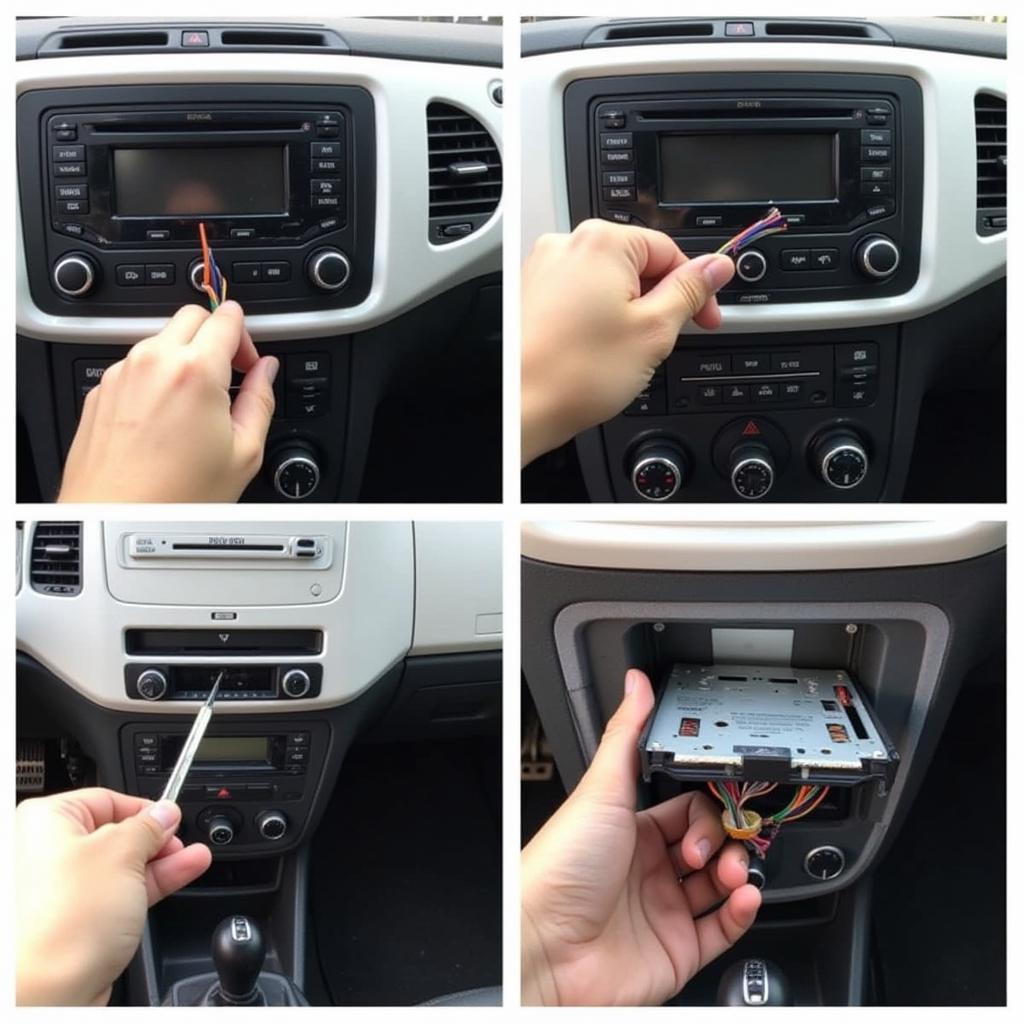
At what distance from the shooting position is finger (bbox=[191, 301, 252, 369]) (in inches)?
37.3

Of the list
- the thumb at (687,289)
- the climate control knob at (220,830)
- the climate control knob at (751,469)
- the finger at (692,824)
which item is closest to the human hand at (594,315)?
the thumb at (687,289)

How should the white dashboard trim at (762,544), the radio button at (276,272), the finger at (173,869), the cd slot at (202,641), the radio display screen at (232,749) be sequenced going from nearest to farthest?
the white dashboard trim at (762,544) < the finger at (173,869) < the radio button at (276,272) < the cd slot at (202,641) < the radio display screen at (232,749)

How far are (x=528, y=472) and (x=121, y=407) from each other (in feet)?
2.12

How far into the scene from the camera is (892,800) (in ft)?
3.48

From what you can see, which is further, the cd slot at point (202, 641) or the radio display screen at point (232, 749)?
the radio display screen at point (232, 749)

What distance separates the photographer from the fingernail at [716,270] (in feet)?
3.11

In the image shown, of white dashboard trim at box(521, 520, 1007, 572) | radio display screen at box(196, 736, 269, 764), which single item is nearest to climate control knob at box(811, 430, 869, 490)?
white dashboard trim at box(521, 520, 1007, 572)

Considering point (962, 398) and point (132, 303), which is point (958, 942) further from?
point (132, 303)

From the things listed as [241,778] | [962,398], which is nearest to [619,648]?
[241,778]

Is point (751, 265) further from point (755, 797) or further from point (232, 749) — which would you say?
point (232, 749)

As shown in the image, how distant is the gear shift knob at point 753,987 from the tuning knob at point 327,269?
88 cm

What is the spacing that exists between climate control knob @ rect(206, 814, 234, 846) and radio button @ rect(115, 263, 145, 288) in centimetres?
72

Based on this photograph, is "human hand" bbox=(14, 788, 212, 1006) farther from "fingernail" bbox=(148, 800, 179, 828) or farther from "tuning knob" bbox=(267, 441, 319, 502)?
"tuning knob" bbox=(267, 441, 319, 502)

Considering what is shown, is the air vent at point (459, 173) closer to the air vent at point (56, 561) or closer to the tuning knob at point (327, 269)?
the tuning knob at point (327, 269)
